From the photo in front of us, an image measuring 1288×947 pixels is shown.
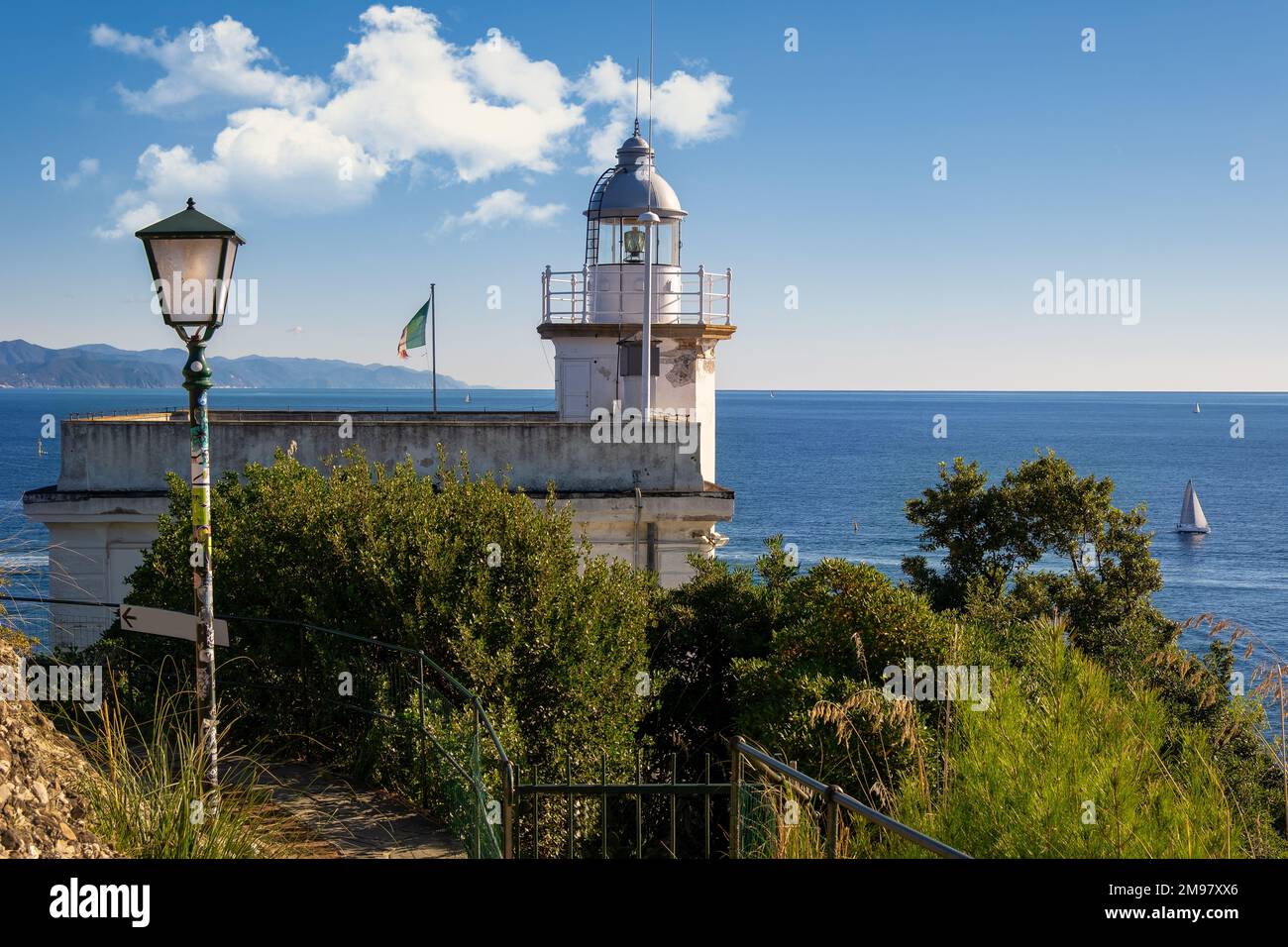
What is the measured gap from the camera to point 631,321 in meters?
24.5

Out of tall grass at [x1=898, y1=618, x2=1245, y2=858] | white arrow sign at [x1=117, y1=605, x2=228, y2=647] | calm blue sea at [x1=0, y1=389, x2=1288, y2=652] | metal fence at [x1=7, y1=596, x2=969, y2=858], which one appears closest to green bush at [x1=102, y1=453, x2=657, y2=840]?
metal fence at [x1=7, y1=596, x2=969, y2=858]

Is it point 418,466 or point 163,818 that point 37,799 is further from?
point 418,466

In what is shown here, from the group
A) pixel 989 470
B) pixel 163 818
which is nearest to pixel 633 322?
pixel 163 818

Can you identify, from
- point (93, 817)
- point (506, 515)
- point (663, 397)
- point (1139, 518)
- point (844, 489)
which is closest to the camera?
point (93, 817)

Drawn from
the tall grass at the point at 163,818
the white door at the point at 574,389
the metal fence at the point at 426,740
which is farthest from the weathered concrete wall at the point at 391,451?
the tall grass at the point at 163,818

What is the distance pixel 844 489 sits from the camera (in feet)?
339

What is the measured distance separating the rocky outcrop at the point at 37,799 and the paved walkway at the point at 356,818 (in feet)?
7.11

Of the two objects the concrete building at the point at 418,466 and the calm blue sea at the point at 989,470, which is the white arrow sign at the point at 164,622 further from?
the concrete building at the point at 418,466

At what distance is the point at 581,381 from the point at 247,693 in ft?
48.8

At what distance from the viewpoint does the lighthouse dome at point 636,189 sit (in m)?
24.9

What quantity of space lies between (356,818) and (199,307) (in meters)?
3.76
